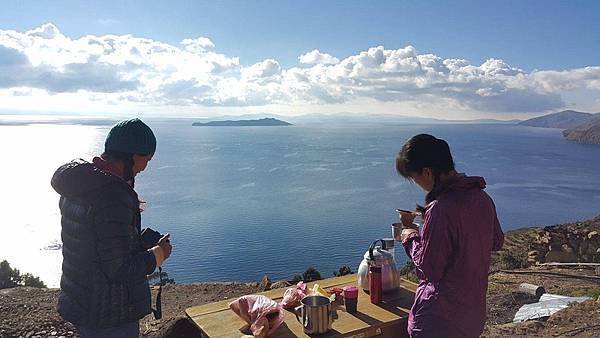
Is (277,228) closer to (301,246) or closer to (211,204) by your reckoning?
(301,246)

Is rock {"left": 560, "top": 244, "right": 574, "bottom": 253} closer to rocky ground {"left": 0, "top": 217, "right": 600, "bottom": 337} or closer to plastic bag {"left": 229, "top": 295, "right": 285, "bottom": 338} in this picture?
rocky ground {"left": 0, "top": 217, "right": 600, "bottom": 337}

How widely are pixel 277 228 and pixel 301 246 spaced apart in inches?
186

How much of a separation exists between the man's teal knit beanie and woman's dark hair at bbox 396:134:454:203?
1.11 meters

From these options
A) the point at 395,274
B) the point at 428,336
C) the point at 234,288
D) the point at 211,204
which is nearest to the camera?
the point at 428,336

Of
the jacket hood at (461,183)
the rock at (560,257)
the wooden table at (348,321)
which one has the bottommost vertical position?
the rock at (560,257)

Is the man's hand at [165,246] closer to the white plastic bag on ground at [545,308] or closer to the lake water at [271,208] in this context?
the white plastic bag on ground at [545,308]

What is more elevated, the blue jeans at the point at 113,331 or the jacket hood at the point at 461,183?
the jacket hood at the point at 461,183

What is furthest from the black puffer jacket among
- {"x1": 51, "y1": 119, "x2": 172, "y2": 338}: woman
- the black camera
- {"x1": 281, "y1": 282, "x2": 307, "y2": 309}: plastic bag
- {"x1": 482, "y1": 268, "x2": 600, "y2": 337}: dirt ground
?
{"x1": 482, "y1": 268, "x2": 600, "y2": 337}: dirt ground

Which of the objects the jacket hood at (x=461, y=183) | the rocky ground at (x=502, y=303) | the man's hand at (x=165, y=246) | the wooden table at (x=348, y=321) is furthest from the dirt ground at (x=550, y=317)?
the man's hand at (x=165, y=246)

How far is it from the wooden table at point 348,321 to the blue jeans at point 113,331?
16.5 inches

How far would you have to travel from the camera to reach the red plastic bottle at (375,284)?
9.05 ft

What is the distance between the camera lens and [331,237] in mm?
31500

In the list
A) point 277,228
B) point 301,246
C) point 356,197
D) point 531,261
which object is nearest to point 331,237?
point 301,246

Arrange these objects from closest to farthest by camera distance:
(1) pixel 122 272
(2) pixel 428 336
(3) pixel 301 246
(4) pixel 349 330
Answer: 1. (1) pixel 122 272
2. (2) pixel 428 336
3. (4) pixel 349 330
4. (3) pixel 301 246
